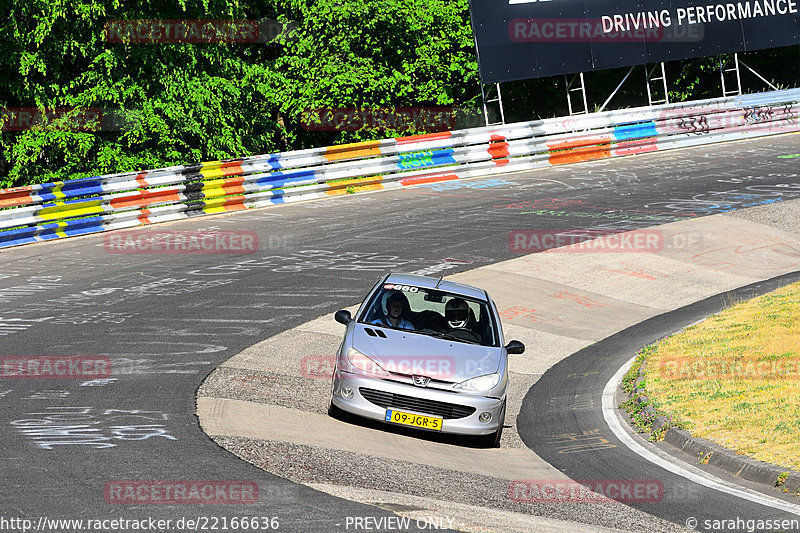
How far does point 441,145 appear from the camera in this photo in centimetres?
2595

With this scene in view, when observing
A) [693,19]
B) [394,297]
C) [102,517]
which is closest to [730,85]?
[693,19]

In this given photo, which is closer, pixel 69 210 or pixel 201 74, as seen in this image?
pixel 69 210

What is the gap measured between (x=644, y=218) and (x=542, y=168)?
20.7ft

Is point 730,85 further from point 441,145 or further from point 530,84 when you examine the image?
point 441,145

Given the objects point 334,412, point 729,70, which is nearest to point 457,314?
point 334,412

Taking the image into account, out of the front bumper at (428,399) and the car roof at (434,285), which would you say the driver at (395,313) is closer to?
the car roof at (434,285)

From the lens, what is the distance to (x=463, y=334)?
10.5 m

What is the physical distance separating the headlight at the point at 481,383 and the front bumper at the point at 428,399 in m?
0.09

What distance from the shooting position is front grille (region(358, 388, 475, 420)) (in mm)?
9422

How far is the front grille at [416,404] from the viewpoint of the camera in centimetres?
942

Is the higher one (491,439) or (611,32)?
(611,32)

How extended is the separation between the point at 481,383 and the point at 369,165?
52.0 feet

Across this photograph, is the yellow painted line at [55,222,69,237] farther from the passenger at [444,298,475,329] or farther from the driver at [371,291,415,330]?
the passenger at [444,298,475,329]

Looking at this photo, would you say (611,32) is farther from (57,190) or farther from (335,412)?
(335,412)
